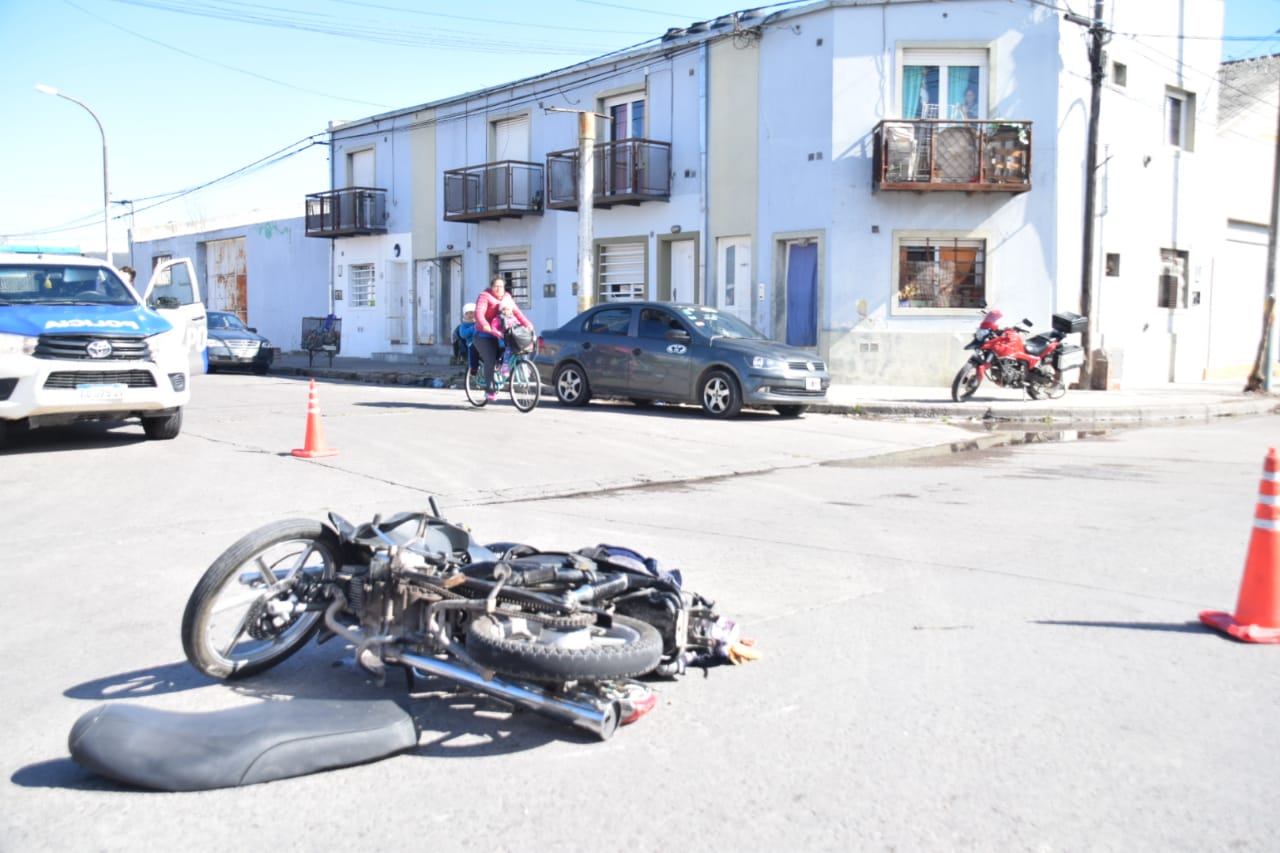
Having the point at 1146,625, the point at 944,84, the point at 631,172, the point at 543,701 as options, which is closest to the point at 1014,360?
the point at 944,84

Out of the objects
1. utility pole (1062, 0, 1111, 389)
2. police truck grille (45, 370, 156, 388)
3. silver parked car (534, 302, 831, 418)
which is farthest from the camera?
utility pole (1062, 0, 1111, 389)

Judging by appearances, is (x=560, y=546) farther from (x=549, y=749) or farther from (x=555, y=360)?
(x=555, y=360)

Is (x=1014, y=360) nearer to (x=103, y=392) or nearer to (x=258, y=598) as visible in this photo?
(x=103, y=392)

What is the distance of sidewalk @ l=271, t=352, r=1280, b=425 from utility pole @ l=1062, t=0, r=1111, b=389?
→ 3.45 feet

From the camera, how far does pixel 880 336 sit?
20062 mm

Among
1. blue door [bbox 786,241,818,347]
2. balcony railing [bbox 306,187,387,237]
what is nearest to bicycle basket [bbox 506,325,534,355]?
blue door [bbox 786,241,818,347]

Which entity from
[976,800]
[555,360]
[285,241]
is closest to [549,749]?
[976,800]

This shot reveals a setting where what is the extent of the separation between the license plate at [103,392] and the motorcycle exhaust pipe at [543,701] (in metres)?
7.23

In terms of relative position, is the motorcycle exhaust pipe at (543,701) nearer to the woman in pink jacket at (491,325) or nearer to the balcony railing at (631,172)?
the woman in pink jacket at (491,325)

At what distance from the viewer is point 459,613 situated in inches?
153

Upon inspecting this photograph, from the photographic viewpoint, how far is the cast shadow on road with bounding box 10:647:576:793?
349cm

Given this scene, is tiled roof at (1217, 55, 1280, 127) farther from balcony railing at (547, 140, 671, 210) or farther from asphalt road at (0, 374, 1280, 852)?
asphalt road at (0, 374, 1280, 852)

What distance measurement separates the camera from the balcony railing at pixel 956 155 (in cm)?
1917

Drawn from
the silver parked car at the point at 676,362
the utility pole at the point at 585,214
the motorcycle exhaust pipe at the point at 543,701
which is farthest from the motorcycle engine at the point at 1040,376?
the motorcycle exhaust pipe at the point at 543,701
